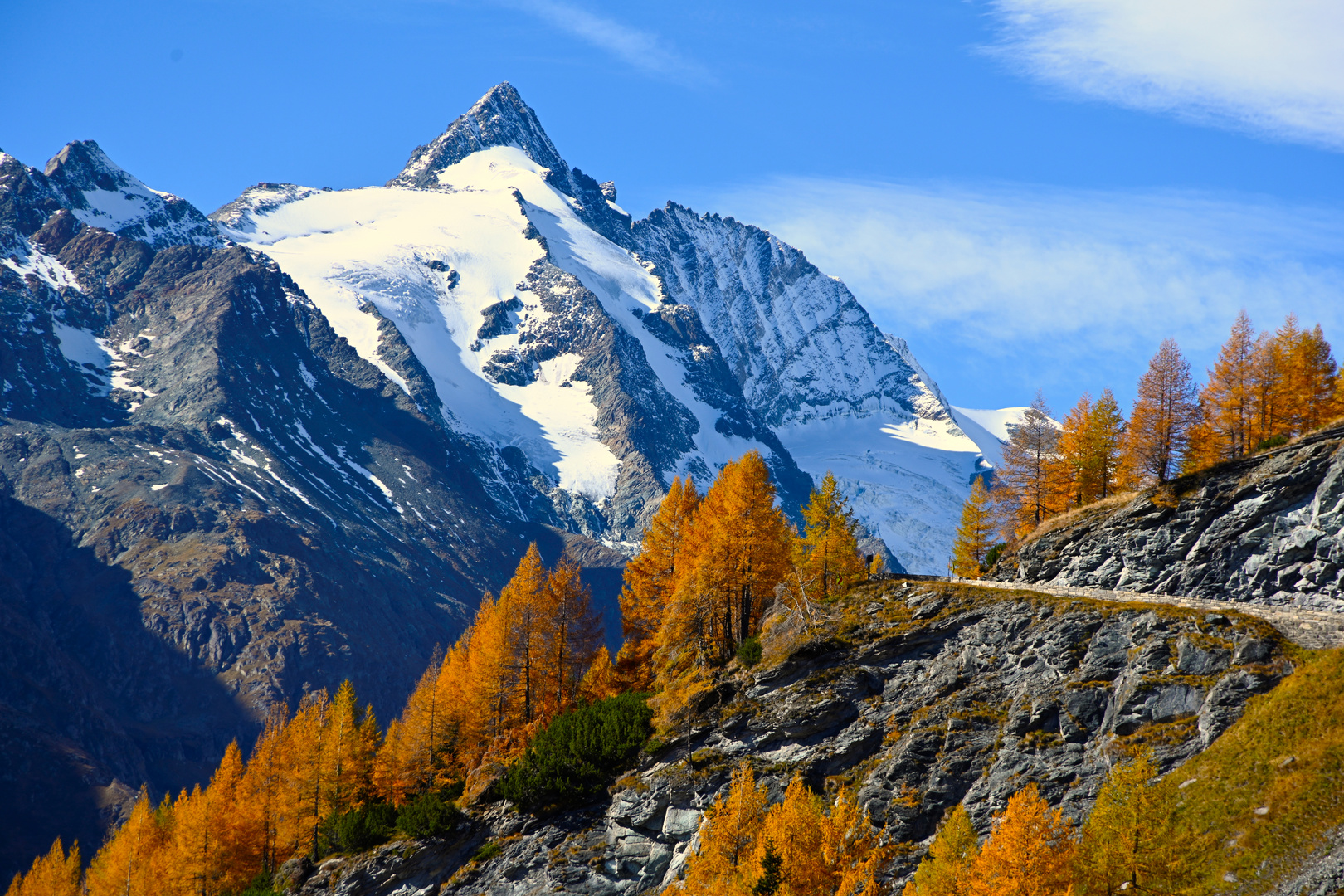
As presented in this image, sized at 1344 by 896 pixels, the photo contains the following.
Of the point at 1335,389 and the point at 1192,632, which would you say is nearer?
the point at 1192,632

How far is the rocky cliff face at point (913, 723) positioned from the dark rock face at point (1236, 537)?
21.7 ft

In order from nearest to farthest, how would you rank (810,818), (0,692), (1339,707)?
1. (1339,707)
2. (810,818)
3. (0,692)

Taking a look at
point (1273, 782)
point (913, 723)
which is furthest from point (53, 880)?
point (1273, 782)

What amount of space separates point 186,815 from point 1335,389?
274 ft

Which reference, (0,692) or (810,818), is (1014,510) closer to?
(810,818)

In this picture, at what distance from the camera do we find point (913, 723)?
44.4 metres

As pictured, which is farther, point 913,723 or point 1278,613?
point 913,723

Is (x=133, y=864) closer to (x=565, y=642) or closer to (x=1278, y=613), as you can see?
(x=565, y=642)

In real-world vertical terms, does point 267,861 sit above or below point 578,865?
below

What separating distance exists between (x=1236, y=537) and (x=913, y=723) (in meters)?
17.9

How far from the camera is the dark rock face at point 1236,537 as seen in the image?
4316 cm

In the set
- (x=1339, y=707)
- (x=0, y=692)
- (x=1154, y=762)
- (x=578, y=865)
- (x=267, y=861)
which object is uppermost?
(x=1339, y=707)

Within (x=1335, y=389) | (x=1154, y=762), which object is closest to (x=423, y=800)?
(x=1154, y=762)

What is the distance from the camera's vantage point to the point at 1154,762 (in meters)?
36.6
